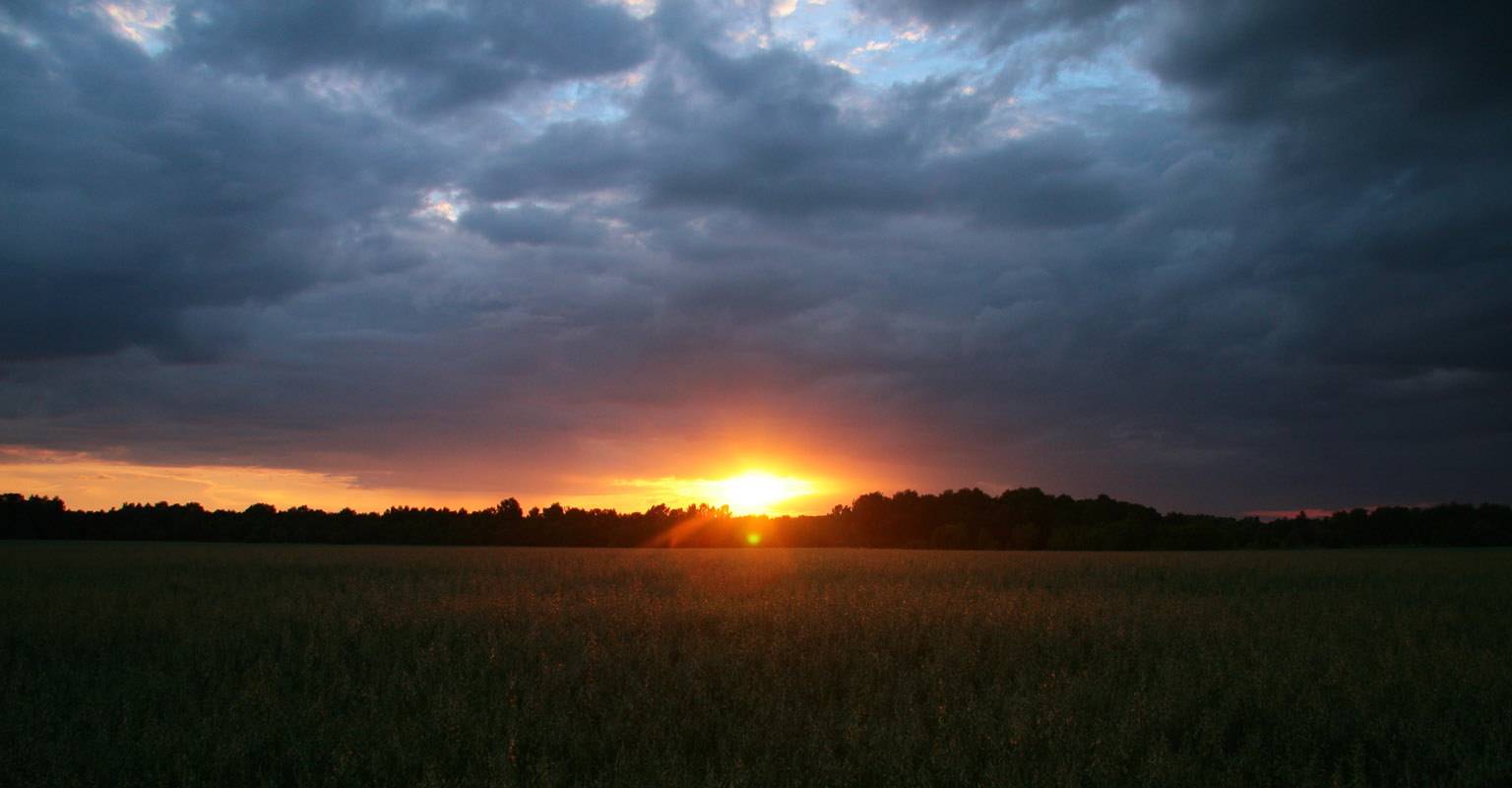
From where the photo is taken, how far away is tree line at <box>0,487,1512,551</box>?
183 ft

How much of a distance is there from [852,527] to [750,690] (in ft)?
223

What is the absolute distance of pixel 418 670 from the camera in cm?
835

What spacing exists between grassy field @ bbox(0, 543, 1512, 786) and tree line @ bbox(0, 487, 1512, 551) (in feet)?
143

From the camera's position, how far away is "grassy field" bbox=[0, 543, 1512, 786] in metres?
6.00

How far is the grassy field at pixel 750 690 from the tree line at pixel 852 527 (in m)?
43.7

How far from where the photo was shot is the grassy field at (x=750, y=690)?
19.7 ft

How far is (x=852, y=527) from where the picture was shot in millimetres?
74312

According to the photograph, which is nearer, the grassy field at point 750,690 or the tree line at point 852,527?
the grassy field at point 750,690

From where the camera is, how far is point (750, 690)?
7973 millimetres

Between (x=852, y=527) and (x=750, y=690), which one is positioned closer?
(x=750, y=690)

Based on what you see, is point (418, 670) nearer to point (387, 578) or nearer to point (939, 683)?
point (939, 683)

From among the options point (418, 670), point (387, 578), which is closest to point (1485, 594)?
point (418, 670)

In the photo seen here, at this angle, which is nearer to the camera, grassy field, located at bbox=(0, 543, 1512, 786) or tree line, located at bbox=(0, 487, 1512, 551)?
grassy field, located at bbox=(0, 543, 1512, 786)

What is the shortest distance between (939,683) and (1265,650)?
5.20m
